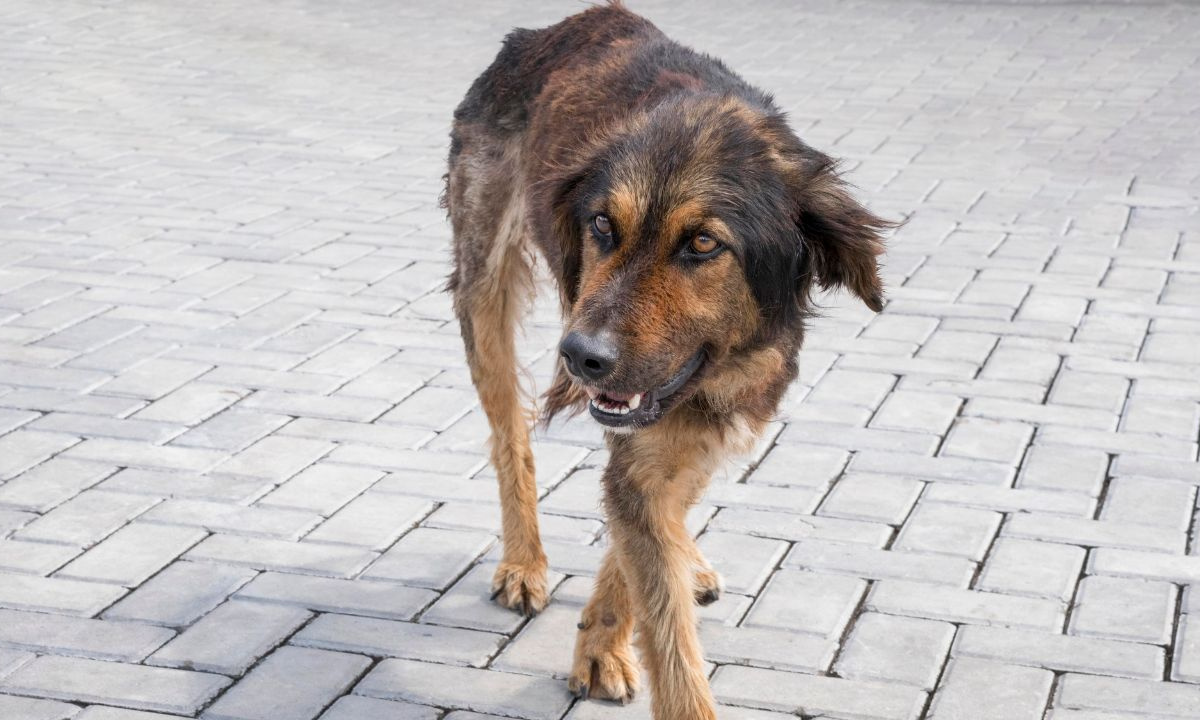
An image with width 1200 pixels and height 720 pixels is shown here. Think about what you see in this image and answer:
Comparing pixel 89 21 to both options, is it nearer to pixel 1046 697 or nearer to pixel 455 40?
pixel 455 40

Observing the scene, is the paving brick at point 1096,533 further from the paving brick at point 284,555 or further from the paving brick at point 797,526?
the paving brick at point 284,555

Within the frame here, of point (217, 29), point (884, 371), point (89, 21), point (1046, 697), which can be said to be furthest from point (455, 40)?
point (1046, 697)

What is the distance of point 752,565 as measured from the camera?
182 inches

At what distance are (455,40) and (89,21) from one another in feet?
11.6

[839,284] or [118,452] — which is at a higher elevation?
[839,284]

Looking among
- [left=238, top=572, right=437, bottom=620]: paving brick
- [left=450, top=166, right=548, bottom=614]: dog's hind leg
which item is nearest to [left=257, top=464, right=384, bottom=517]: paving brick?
[left=238, top=572, right=437, bottom=620]: paving brick

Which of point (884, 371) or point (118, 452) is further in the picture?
point (884, 371)

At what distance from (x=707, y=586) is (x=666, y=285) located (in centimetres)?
128

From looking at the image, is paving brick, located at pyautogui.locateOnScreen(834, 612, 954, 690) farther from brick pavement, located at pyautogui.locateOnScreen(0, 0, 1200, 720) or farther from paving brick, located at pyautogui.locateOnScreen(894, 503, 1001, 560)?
paving brick, located at pyautogui.locateOnScreen(894, 503, 1001, 560)

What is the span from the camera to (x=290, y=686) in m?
3.92

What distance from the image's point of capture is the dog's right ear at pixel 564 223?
3.77 meters

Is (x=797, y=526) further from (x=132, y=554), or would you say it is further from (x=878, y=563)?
(x=132, y=554)

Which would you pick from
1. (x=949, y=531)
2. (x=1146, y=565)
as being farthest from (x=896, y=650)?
(x=1146, y=565)

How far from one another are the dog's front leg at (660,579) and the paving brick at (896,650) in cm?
53
